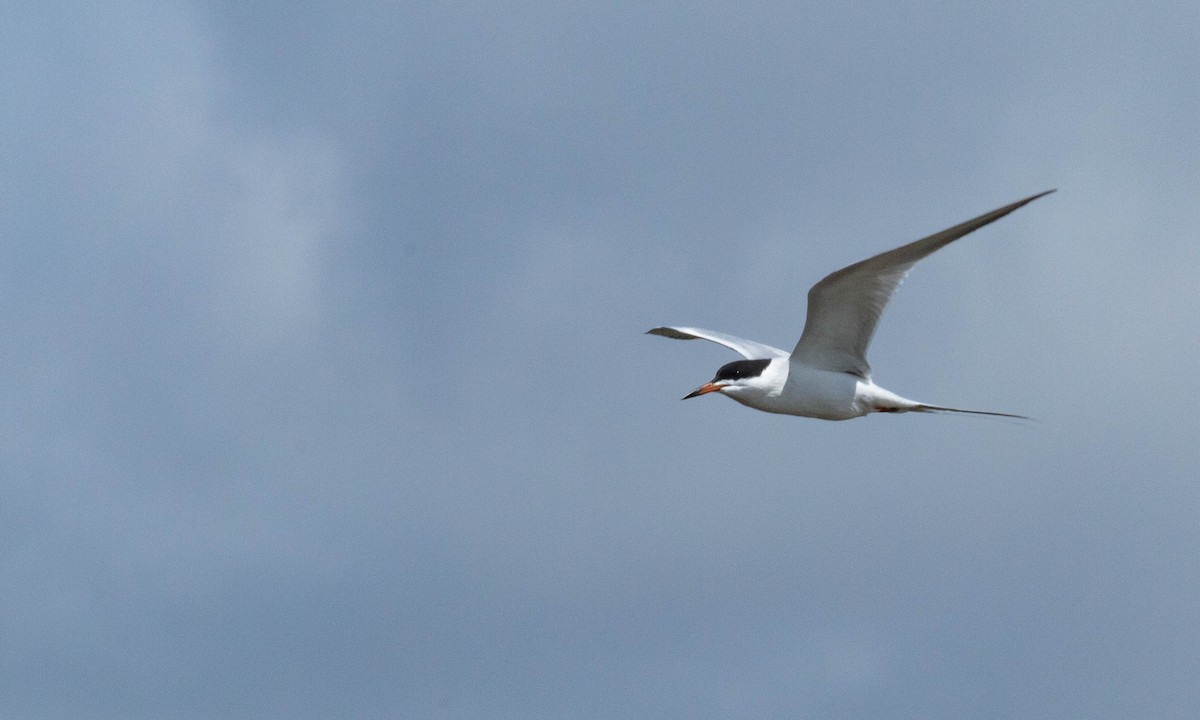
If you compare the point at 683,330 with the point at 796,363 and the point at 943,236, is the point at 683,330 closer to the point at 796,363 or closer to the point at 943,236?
the point at 796,363

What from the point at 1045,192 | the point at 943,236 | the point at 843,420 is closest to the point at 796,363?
the point at 843,420

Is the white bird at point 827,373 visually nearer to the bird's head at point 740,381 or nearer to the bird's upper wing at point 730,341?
the bird's head at point 740,381

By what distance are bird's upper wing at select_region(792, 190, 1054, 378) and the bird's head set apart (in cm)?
61

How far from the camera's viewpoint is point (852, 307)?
54.2 ft

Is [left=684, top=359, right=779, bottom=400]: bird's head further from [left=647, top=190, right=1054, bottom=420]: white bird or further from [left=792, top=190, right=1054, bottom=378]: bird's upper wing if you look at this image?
[left=792, top=190, right=1054, bottom=378]: bird's upper wing

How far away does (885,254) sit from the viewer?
14.9 meters

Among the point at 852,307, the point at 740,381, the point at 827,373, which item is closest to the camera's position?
the point at 852,307

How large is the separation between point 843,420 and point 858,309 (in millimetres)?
1676

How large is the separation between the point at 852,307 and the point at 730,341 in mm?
3777

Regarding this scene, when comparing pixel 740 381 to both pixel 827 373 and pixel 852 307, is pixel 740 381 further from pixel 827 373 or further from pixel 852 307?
pixel 852 307

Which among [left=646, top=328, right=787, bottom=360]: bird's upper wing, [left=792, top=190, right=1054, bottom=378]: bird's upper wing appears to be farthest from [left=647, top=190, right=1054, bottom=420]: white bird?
[left=646, top=328, right=787, bottom=360]: bird's upper wing

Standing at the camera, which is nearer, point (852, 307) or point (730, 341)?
point (852, 307)

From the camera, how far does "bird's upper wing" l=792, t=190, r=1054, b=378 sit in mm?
15172

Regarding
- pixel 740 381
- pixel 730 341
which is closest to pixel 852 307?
pixel 740 381
